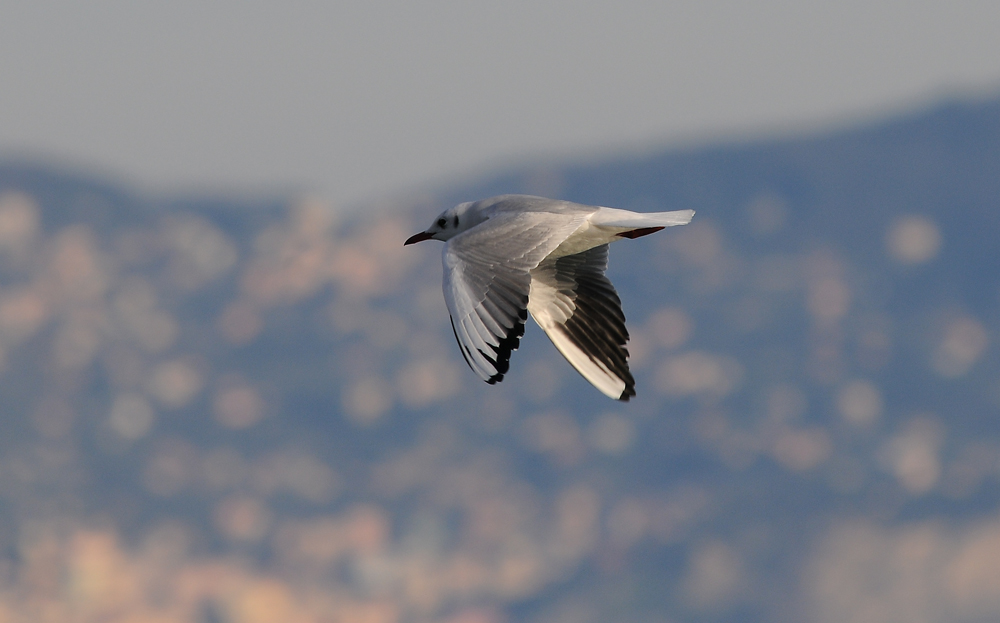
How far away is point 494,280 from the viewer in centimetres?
1034

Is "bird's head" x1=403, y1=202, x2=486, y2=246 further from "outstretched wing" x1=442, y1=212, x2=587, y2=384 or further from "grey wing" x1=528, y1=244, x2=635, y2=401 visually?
"outstretched wing" x1=442, y1=212, x2=587, y2=384

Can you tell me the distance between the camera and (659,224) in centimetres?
1173

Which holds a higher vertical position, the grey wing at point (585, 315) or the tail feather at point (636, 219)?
the tail feather at point (636, 219)

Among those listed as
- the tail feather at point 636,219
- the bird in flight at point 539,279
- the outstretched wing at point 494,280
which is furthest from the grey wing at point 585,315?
the outstretched wing at point 494,280

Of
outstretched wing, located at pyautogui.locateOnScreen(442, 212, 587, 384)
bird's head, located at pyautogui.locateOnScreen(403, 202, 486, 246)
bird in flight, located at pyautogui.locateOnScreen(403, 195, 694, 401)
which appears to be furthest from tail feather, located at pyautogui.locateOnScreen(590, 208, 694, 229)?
bird's head, located at pyautogui.locateOnScreen(403, 202, 486, 246)

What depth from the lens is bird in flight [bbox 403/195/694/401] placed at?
996 centimetres

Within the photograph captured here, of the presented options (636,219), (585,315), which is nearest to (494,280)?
(636,219)

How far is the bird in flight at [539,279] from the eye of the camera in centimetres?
996

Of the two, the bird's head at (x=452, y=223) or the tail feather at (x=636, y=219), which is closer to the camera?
A: the tail feather at (x=636, y=219)

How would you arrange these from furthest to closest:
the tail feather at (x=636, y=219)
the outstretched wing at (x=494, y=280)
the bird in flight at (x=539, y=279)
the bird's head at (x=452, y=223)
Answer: the bird's head at (x=452, y=223)
the tail feather at (x=636, y=219)
the bird in flight at (x=539, y=279)
the outstretched wing at (x=494, y=280)

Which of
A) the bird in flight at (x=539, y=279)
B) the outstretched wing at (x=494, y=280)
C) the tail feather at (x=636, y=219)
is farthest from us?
the tail feather at (x=636, y=219)

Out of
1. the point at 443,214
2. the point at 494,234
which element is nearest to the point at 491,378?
the point at 494,234

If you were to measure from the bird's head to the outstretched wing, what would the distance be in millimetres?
1446

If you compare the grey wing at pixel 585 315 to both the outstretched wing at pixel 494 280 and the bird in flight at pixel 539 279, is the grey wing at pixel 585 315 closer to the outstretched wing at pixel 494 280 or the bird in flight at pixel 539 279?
the bird in flight at pixel 539 279
